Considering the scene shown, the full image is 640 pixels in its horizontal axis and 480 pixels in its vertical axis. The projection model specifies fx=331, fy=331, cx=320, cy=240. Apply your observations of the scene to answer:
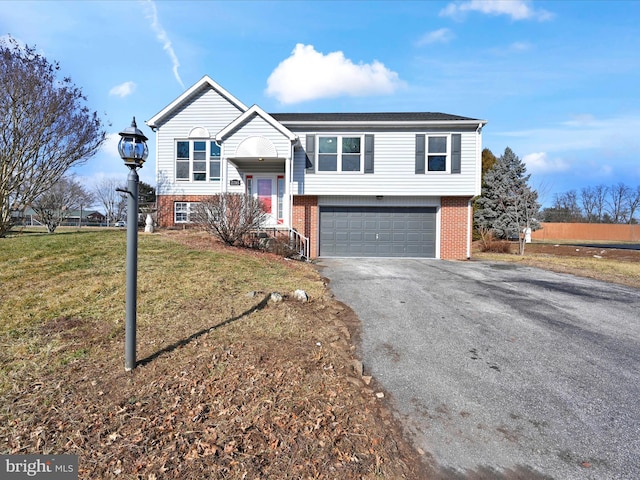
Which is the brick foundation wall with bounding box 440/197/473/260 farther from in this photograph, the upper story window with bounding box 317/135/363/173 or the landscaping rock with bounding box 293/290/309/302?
the landscaping rock with bounding box 293/290/309/302

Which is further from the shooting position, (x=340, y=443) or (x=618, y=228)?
(x=618, y=228)

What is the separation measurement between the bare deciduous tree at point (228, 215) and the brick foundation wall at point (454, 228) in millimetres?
7746

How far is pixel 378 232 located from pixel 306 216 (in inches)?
120

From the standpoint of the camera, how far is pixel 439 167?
13367 millimetres

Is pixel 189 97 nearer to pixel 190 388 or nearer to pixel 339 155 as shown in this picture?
pixel 339 155

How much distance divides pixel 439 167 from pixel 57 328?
12.9 meters

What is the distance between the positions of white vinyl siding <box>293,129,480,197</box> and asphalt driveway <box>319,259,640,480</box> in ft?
22.6

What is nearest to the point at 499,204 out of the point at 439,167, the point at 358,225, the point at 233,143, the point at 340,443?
the point at 439,167

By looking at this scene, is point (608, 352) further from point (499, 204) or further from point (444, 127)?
point (499, 204)

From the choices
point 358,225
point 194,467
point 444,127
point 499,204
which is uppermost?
point 444,127

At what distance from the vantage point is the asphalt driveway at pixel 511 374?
7.79 ft

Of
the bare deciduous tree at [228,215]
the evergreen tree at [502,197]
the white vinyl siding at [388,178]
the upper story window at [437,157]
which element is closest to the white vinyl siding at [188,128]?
the white vinyl siding at [388,178]

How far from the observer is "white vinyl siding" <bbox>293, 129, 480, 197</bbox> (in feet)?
43.7

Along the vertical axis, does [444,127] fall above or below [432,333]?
above
